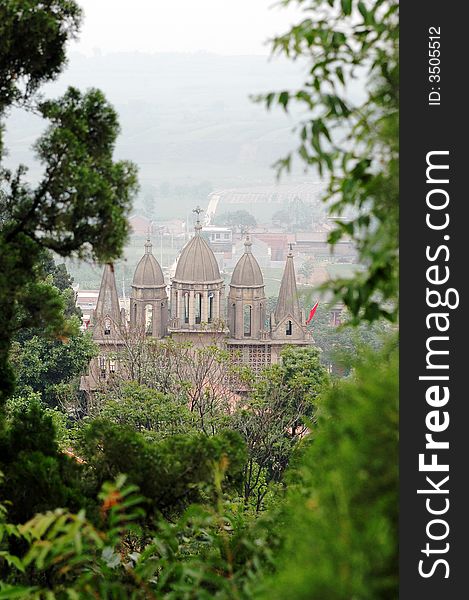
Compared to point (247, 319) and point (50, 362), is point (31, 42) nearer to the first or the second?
point (50, 362)

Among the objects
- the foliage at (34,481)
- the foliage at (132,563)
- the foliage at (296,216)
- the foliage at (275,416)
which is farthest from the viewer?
the foliage at (296,216)

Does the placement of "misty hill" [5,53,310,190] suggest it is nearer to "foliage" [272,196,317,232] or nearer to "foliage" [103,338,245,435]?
"foliage" [272,196,317,232]

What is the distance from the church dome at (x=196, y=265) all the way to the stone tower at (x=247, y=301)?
0.65 meters

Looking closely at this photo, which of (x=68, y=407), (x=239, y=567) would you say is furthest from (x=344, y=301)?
(x=68, y=407)

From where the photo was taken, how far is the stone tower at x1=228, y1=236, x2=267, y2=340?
25.2 meters

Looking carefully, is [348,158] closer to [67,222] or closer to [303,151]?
[303,151]

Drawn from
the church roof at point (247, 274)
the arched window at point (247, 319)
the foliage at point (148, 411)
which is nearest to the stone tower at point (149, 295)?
the church roof at point (247, 274)

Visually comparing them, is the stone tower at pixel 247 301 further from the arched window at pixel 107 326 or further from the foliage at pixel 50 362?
the foliage at pixel 50 362

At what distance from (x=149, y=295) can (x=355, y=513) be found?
79.2ft

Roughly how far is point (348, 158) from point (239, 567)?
3.87 feet

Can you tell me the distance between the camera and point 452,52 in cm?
187

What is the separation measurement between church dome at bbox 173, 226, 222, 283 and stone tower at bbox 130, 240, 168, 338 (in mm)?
576

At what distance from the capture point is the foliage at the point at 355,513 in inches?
52.6

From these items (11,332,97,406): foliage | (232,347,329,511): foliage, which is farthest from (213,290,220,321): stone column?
(232,347,329,511): foliage
